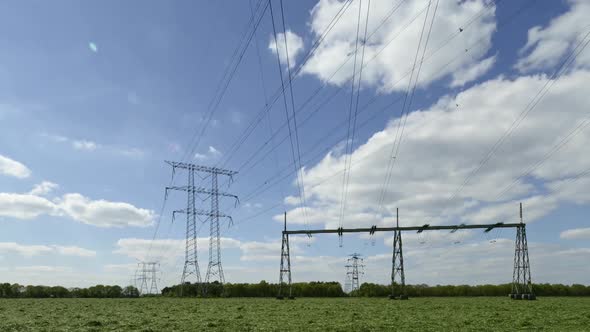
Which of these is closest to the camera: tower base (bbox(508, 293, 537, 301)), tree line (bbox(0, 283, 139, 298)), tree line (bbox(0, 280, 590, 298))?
tower base (bbox(508, 293, 537, 301))

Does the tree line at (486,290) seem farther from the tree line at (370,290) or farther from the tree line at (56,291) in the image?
the tree line at (56,291)

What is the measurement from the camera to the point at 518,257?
5838 centimetres

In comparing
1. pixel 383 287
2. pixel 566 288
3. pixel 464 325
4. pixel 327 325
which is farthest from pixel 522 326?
pixel 566 288

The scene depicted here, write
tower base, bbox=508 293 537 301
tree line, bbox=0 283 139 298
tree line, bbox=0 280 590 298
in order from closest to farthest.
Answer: tower base, bbox=508 293 537 301, tree line, bbox=0 280 590 298, tree line, bbox=0 283 139 298

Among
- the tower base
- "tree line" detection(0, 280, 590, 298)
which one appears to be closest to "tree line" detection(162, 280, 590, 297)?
"tree line" detection(0, 280, 590, 298)

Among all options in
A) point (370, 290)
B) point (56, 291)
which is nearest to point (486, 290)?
point (370, 290)

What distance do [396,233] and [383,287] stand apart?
36.1m

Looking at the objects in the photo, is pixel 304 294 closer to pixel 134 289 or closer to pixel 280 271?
pixel 280 271

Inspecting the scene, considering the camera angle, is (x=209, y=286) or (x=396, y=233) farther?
(x=209, y=286)

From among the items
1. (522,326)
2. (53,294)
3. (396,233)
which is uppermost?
(396,233)

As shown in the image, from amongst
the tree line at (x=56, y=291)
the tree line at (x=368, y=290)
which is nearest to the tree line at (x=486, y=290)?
the tree line at (x=368, y=290)

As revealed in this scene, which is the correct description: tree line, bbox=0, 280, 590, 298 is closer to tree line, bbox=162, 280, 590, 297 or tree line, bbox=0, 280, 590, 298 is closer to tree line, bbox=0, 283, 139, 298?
tree line, bbox=162, 280, 590, 297

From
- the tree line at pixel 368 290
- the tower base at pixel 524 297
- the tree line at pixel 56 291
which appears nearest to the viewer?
the tower base at pixel 524 297

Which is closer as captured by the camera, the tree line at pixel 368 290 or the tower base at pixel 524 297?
the tower base at pixel 524 297
